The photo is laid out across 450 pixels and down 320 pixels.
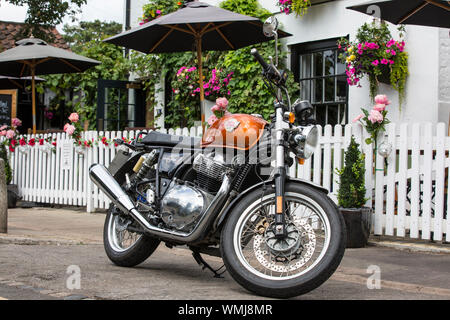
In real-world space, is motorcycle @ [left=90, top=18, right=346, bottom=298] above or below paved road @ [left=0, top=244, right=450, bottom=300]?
above

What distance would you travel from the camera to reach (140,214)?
15.5ft

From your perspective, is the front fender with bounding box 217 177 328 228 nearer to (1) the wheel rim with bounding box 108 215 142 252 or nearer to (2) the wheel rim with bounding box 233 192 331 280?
(2) the wheel rim with bounding box 233 192 331 280

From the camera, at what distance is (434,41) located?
8250 millimetres

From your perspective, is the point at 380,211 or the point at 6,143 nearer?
the point at 380,211

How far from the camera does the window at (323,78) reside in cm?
950

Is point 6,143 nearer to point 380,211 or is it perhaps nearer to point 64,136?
point 64,136

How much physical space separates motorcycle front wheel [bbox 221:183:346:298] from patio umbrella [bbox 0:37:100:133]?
27.5 feet

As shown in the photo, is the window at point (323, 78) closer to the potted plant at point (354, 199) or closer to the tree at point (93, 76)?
the potted plant at point (354, 199)

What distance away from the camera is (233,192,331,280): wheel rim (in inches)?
150

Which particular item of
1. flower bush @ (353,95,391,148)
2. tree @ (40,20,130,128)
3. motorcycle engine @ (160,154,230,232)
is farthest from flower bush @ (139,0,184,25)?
motorcycle engine @ (160,154,230,232)

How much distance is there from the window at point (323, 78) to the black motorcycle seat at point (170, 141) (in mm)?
4954

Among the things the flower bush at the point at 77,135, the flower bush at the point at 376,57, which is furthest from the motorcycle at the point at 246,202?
the flower bush at the point at 77,135
